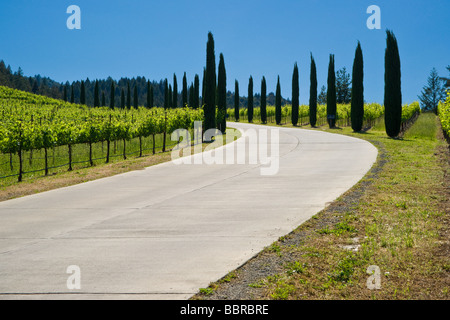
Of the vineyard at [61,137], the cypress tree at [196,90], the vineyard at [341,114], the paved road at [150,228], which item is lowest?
the paved road at [150,228]

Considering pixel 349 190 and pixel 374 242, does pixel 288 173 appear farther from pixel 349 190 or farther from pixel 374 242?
pixel 374 242

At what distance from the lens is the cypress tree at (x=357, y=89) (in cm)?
3766

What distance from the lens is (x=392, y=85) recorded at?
31.1 metres

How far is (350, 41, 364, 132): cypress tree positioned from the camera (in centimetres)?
3766

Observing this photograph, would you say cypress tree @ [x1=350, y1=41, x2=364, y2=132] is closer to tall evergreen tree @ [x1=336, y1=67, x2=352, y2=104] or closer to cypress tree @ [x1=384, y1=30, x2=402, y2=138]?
cypress tree @ [x1=384, y1=30, x2=402, y2=138]

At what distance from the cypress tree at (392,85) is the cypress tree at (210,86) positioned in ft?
42.8

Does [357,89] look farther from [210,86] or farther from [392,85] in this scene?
[210,86]

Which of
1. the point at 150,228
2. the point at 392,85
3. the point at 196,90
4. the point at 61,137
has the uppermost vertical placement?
the point at 196,90

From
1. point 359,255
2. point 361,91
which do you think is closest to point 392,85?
point 361,91

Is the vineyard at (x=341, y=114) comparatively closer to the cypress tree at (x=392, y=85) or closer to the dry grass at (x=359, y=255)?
the cypress tree at (x=392, y=85)

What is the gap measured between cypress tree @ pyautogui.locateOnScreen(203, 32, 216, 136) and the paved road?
1771 centimetres

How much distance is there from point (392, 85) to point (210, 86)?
13.7m

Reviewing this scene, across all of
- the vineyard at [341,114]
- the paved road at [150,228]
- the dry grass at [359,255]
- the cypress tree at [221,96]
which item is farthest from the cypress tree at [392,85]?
the dry grass at [359,255]
